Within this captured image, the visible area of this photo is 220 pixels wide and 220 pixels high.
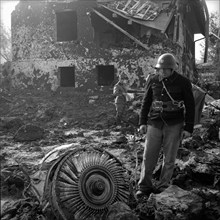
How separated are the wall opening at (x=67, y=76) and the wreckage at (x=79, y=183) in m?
13.4

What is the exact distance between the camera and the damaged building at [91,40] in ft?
48.7

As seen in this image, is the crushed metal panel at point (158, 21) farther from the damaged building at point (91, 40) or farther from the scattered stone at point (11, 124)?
the scattered stone at point (11, 124)

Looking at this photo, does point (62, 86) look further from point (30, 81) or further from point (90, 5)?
point (90, 5)

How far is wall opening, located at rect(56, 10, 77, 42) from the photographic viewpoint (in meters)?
17.3

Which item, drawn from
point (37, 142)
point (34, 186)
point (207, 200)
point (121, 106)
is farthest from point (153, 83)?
point (121, 106)

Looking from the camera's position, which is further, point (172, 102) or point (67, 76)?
point (67, 76)

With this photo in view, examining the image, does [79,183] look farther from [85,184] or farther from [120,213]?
[120,213]

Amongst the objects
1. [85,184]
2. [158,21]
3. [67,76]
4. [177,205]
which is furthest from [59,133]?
[67,76]

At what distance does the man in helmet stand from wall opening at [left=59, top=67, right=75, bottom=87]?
1295 cm

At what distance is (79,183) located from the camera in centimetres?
349

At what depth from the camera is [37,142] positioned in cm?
812

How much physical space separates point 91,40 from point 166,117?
12.5 metres

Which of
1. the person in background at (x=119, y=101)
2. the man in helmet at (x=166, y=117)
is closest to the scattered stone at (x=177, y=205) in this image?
the man in helmet at (x=166, y=117)

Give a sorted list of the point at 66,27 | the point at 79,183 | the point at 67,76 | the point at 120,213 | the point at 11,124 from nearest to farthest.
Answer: the point at 120,213 < the point at 79,183 < the point at 11,124 < the point at 67,76 < the point at 66,27
